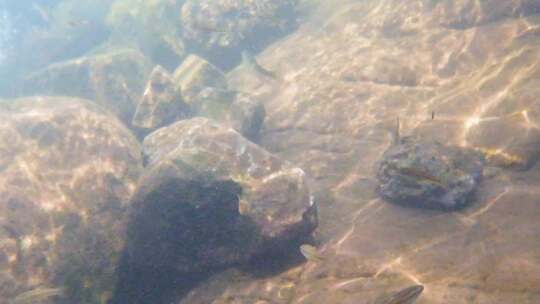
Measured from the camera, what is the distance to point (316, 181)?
711 centimetres

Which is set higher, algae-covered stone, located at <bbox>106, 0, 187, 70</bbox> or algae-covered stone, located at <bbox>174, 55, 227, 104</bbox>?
algae-covered stone, located at <bbox>106, 0, 187, 70</bbox>

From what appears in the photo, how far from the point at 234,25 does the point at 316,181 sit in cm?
754

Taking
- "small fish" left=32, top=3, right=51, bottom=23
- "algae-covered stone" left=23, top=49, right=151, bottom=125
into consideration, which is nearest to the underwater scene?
"algae-covered stone" left=23, top=49, right=151, bottom=125

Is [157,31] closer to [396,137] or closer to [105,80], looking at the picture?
[105,80]

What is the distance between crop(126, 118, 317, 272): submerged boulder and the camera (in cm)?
564

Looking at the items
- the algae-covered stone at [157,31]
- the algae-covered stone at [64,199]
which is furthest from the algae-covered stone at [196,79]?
the algae-covered stone at [157,31]

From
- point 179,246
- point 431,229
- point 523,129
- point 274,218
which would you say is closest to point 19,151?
point 179,246

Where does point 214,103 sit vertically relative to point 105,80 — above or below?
below

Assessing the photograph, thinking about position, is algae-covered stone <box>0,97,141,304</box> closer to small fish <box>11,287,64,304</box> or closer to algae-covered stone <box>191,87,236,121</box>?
small fish <box>11,287,64,304</box>

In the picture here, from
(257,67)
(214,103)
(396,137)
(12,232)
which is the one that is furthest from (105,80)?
(396,137)

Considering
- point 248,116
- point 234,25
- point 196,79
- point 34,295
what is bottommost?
point 34,295

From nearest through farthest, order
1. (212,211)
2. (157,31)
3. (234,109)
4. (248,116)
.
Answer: (212,211), (248,116), (234,109), (157,31)

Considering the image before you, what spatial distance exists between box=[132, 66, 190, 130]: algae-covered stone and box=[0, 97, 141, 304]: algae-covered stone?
1.49 metres

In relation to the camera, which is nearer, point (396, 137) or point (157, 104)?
point (396, 137)
